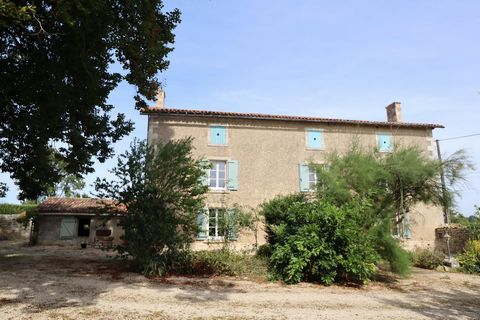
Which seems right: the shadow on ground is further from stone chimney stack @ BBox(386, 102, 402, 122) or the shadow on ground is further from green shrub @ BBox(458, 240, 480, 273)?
stone chimney stack @ BBox(386, 102, 402, 122)

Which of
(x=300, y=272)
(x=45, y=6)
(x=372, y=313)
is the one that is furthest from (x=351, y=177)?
(x=45, y=6)

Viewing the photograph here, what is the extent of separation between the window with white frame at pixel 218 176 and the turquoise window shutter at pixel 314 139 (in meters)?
4.93

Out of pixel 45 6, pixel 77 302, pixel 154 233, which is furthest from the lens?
pixel 154 233

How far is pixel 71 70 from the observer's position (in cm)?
1055

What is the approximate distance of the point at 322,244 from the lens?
10.8m

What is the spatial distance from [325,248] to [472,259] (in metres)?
8.08

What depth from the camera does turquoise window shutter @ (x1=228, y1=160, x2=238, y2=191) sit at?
1836cm

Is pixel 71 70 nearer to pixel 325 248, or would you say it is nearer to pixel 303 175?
pixel 325 248

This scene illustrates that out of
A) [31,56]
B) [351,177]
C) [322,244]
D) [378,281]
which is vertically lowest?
[378,281]

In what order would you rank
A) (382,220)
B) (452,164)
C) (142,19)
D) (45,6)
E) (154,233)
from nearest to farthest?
(45,6) < (142,19) < (154,233) < (382,220) < (452,164)

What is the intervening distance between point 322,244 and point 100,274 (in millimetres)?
6982

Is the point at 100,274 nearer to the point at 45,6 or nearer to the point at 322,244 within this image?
the point at 322,244

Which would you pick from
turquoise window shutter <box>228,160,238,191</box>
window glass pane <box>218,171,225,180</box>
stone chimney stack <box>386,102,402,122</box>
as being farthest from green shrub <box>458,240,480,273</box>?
window glass pane <box>218,171,225,180</box>

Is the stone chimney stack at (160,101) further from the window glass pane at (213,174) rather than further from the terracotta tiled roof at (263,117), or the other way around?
the window glass pane at (213,174)
